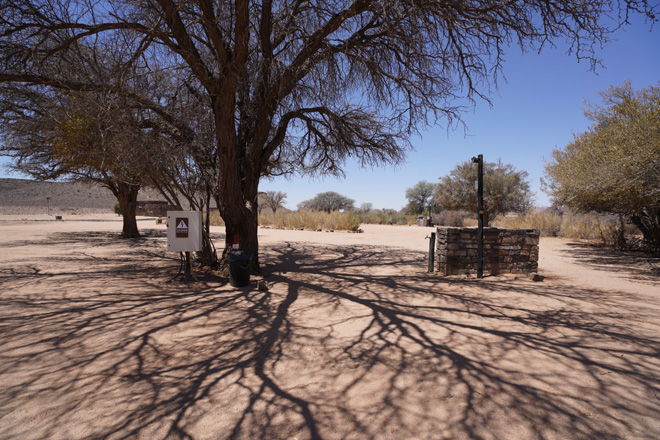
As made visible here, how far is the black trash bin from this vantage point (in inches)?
289

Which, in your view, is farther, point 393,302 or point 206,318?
point 393,302

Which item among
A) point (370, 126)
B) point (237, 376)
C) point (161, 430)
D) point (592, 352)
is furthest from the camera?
point (370, 126)

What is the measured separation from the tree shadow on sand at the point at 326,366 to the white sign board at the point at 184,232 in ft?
4.13

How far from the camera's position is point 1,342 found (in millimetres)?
4172

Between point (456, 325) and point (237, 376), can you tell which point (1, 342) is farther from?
point (456, 325)

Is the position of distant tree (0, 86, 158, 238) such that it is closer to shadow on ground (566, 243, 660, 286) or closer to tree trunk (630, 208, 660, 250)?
shadow on ground (566, 243, 660, 286)

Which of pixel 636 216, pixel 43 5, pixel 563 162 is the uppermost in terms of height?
pixel 43 5

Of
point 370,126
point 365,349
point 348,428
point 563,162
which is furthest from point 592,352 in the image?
point 563,162

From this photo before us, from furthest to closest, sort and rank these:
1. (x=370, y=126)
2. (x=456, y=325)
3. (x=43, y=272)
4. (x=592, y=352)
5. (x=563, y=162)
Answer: (x=563, y=162) < (x=370, y=126) < (x=43, y=272) < (x=456, y=325) < (x=592, y=352)

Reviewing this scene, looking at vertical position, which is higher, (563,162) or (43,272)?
(563,162)

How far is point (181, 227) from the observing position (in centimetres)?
755

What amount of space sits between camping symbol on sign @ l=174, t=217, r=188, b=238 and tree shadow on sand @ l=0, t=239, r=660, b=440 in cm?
144

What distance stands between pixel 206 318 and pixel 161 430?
2.75 metres

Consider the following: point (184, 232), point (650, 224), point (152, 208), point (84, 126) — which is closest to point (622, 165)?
point (650, 224)
